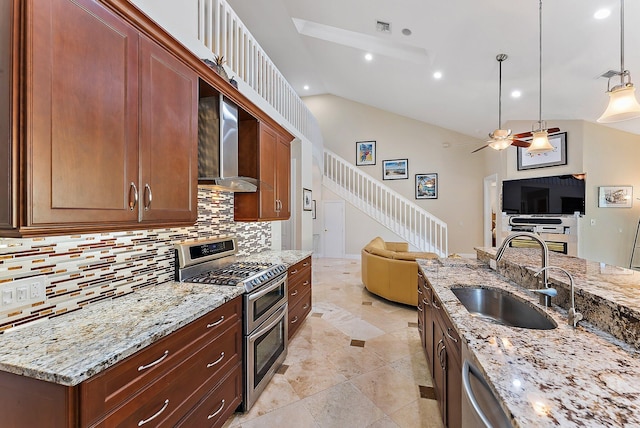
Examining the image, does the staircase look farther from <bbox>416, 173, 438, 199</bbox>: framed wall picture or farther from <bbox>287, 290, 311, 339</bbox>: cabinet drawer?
<bbox>287, 290, 311, 339</bbox>: cabinet drawer

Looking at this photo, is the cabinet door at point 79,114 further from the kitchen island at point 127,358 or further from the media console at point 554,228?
the media console at point 554,228

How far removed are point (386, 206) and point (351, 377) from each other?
559 centimetres

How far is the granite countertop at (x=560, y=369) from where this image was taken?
0.69 metres

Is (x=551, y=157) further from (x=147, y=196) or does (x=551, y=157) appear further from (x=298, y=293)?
(x=147, y=196)

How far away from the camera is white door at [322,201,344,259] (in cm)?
755

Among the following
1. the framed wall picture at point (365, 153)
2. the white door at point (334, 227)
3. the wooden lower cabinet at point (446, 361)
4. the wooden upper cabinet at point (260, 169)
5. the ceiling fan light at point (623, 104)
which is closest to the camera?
the wooden lower cabinet at point (446, 361)

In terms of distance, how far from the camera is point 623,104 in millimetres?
2135

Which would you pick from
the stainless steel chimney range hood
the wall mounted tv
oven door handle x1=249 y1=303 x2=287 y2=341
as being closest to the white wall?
the wall mounted tv

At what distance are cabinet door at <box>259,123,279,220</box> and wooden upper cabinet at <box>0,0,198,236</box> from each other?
115cm

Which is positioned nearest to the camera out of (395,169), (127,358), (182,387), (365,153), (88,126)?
(127,358)

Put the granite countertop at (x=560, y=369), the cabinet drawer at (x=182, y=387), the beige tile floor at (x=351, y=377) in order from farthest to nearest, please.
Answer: the beige tile floor at (x=351, y=377) < the cabinet drawer at (x=182, y=387) < the granite countertop at (x=560, y=369)

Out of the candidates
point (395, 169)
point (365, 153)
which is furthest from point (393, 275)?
point (365, 153)

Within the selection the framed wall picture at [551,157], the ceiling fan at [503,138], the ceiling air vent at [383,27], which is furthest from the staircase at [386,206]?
the ceiling air vent at [383,27]

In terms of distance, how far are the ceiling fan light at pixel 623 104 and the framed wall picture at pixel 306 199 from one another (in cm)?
398
